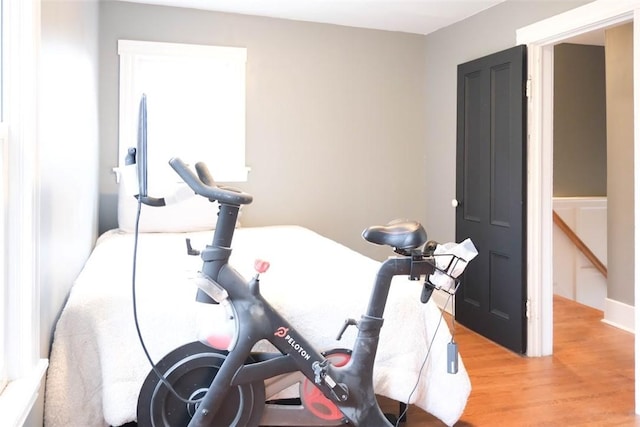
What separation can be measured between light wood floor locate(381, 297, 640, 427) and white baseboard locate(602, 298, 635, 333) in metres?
0.08

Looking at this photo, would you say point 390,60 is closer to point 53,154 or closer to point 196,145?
point 196,145

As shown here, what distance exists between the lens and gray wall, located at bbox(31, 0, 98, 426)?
170 cm

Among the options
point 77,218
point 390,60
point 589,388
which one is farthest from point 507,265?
point 77,218

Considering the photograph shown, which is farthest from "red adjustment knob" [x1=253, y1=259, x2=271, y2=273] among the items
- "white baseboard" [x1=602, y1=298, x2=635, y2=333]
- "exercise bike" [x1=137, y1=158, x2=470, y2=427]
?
"white baseboard" [x1=602, y1=298, x2=635, y2=333]

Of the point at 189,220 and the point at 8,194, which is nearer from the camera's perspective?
the point at 8,194

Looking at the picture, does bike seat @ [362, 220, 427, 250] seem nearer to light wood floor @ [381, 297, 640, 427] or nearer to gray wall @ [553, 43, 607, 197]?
light wood floor @ [381, 297, 640, 427]

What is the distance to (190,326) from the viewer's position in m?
1.94

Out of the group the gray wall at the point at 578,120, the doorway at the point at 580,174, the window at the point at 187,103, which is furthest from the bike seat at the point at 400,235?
the gray wall at the point at 578,120

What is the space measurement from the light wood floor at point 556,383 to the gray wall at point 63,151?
1.52 meters

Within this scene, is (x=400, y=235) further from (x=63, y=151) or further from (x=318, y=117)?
(x=318, y=117)

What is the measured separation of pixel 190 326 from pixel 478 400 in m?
1.46

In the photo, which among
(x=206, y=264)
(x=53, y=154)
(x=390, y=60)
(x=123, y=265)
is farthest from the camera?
(x=390, y=60)

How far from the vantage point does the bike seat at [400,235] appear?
179 centimetres

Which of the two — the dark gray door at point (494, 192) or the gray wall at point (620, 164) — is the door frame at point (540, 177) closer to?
the dark gray door at point (494, 192)
